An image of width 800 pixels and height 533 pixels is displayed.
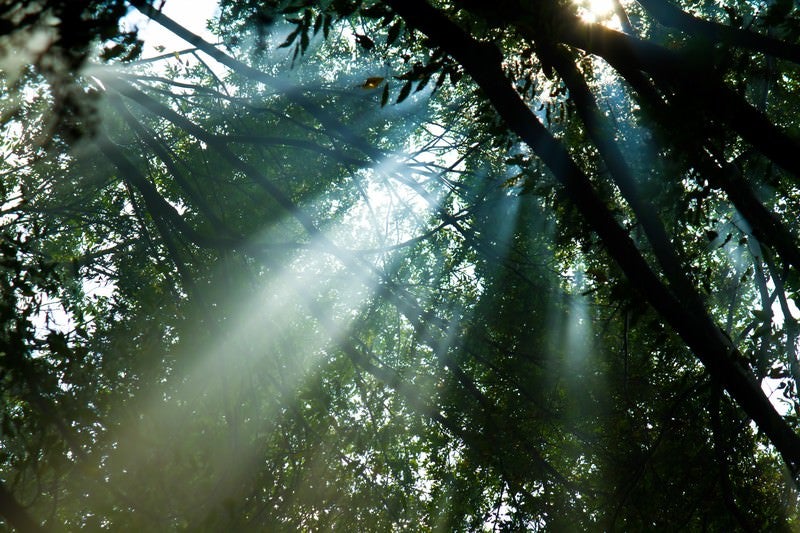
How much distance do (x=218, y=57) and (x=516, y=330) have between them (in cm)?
669

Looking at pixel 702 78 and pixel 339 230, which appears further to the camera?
pixel 339 230

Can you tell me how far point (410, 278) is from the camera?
10.4 metres

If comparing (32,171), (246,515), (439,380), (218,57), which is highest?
(32,171)

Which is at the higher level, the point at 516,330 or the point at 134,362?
the point at 516,330

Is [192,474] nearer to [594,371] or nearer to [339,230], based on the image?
[594,371]

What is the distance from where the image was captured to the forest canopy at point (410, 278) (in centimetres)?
278

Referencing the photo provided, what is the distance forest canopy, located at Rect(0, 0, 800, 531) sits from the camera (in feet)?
9.13

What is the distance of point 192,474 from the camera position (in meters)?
5.48

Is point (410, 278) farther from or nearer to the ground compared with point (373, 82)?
farther from the ground

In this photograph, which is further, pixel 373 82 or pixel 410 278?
pixel 410 278

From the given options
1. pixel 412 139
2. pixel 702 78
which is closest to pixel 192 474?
pixel 702 78

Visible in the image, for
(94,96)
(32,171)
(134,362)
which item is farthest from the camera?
(32,171)

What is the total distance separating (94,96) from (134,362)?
4192 millimetres

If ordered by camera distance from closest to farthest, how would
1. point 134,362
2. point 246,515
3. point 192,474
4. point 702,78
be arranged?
point 702,78
point 246,515
point 192,474
point 134,362
